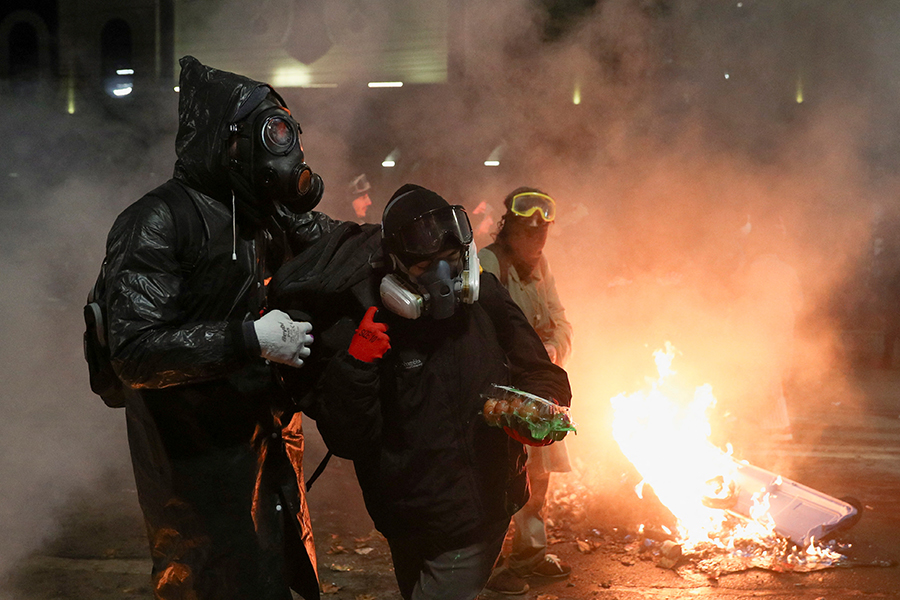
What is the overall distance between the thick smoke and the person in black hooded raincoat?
4.18 m

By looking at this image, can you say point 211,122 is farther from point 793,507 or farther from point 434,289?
point 793,507

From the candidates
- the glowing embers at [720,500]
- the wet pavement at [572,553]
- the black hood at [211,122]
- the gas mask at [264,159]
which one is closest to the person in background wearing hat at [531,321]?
the wet pavement at [572,553]

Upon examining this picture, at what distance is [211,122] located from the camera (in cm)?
238

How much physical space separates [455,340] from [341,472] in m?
3.78

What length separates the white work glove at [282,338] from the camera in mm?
2049

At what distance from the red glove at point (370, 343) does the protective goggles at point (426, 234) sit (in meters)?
0.25

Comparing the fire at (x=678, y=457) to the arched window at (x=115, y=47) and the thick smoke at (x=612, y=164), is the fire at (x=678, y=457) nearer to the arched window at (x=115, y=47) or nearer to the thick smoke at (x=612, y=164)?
the thick smoke at (x=612, y=164)

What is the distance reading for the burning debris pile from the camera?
4188 mm

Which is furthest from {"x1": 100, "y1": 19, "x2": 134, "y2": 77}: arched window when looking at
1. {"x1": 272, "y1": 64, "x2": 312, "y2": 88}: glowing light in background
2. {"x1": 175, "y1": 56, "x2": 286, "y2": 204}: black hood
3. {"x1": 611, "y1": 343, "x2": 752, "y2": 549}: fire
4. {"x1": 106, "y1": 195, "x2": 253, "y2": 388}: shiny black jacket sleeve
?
{"x1": 106, "y1": 195, "x2": 253, "y2": 388}: shiny black jacket sleeve

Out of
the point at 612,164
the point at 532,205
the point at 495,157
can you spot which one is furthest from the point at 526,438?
the point at 495,157

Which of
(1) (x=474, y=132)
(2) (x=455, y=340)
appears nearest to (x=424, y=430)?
(2) (x=455, y=340)

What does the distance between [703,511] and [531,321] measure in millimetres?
1689

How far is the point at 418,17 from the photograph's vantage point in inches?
349

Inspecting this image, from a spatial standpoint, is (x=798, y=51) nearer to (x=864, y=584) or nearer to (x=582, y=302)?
(x=582, y=302)
